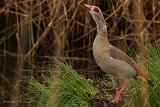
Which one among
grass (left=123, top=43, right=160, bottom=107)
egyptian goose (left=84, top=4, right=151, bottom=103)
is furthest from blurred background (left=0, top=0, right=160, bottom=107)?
grass (left=123, top=43, right=160, bottom=107)

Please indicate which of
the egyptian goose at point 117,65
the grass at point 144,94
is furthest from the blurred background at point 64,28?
the grass at point 144,94

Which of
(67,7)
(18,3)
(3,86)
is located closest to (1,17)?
(18,3)

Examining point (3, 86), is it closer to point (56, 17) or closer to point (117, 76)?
point (56, 17)

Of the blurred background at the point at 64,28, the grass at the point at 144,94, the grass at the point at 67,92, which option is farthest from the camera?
the blurred background at the point at 64,28

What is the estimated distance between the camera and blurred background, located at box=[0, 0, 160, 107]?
6551 mm

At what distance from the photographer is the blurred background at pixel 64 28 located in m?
6.55

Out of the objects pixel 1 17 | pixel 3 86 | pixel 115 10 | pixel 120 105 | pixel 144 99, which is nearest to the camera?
pixel 144 99

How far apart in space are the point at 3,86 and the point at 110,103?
258cm

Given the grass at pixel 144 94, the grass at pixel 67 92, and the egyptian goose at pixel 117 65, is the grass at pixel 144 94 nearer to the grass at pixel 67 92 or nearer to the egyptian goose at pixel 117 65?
the egyptian goose at pixel 117 65

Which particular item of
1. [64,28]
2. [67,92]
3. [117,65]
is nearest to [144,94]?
[117,65]

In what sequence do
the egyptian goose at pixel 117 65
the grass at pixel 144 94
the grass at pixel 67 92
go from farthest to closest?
the grass at pixel 67 92
the egyptian goose at pixel 117 65
the grass at pixel 144 94

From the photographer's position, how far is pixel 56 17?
21.9ft

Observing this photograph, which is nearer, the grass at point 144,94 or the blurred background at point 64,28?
the grass at point 144,94

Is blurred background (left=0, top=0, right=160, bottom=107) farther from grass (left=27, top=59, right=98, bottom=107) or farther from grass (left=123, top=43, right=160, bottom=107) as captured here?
grass (left=123, top=43, right=160, bottom=107)
